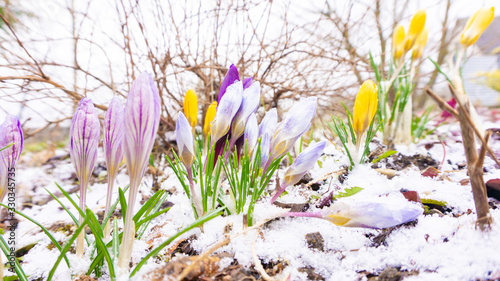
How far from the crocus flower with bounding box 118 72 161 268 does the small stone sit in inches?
16.3

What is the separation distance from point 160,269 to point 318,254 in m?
0.36

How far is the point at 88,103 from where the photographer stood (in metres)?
0.69

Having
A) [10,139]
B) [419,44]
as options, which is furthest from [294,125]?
[419,44]

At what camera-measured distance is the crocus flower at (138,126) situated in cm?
55

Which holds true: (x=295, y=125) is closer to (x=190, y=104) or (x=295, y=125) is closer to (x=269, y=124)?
(x=269, y=124)

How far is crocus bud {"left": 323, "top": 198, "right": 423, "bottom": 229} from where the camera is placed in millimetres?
628

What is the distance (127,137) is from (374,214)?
0.51m

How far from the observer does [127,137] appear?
0.57 meters

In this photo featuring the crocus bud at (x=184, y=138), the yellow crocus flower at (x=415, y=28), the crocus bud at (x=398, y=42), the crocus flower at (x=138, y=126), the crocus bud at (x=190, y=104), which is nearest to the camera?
the crocus flower at (x=138, y=126)

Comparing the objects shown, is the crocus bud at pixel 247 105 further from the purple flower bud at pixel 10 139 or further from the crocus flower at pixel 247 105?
the purple flower bud at pixel 10 139

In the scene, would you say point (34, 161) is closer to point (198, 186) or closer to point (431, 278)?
point (198, 186)

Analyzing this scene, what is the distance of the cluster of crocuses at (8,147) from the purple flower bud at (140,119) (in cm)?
32

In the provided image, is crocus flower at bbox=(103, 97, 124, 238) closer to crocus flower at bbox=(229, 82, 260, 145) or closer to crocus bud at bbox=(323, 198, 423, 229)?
crocus flower at bbox=(229, 82, 260, 145)

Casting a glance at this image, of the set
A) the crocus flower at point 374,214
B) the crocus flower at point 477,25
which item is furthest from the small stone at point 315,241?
the crocus flower at point 477,25
